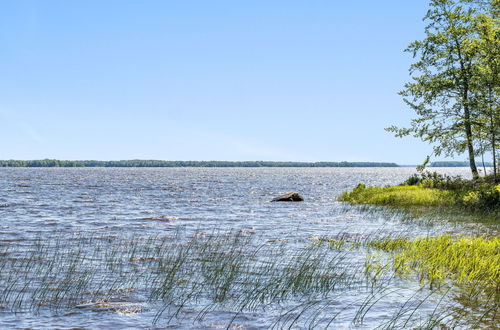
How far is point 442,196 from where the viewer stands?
3256 centimetres

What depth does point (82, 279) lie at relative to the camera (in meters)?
12.5

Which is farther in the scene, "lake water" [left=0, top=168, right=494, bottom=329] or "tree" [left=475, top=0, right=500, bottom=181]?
"tree" [left=475, top=0, right=500, bottom=181]

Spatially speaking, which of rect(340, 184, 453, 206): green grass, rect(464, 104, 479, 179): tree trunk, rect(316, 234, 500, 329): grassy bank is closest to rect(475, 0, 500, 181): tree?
rect(464, 104, 479, 179): tree trunk

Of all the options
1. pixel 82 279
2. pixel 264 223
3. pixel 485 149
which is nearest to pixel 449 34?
pixel 485 149

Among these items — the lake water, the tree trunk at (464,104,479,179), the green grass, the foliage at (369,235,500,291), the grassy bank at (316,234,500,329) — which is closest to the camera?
the grassy bank at (316,234,500,329)

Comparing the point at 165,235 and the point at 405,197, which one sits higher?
the point at 405,197

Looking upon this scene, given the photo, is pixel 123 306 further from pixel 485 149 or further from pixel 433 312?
pixel 485 149

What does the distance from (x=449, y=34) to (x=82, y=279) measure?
36160 millimetres

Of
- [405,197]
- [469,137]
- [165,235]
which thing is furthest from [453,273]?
[469,137]

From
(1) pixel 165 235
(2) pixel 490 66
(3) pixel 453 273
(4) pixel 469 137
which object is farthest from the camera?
(4) pixel 469 137

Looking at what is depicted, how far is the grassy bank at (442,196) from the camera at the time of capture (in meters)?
27.2

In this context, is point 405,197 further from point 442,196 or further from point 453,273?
point 453,273

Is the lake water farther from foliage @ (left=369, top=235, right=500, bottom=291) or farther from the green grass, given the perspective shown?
the green grass

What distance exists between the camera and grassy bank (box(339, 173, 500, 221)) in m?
27.2
